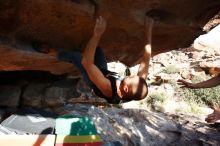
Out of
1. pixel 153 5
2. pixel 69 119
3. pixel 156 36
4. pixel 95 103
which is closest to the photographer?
pixel 153 5

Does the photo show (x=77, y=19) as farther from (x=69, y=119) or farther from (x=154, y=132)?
(x=154, y=132)

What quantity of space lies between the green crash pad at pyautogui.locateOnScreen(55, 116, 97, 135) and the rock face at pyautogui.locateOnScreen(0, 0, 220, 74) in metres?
1.24

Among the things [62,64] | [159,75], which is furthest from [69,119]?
[159,75]

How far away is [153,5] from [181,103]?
10.1 metres

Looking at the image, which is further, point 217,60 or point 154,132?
point 217,60

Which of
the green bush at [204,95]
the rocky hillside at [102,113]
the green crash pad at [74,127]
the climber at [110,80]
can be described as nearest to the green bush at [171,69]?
the green bush at [204,95]

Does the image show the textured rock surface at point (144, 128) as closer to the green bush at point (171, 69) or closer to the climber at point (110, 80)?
the climber at point (110, 80)

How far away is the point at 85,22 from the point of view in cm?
554

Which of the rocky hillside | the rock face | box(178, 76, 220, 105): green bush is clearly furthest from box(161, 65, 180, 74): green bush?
the rock face

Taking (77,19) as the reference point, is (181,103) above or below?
below

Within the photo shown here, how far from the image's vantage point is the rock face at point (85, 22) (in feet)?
16.4

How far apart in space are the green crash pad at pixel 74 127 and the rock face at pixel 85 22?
4.07 ft

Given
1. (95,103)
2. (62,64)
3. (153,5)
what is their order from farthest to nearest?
1. (95,103)
2. (62,64)
3. (153,5)

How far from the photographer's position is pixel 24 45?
18.0ft
